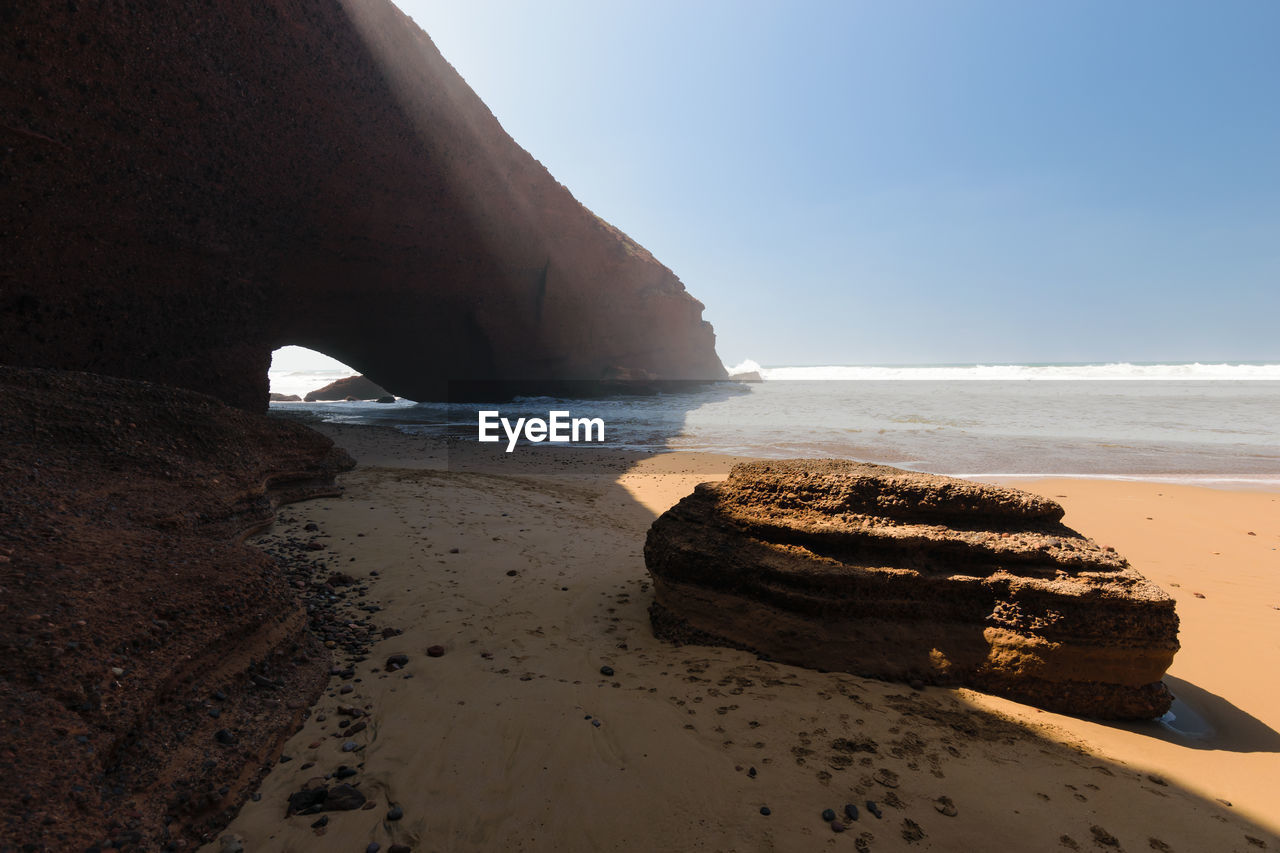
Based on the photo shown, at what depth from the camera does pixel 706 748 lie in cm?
234

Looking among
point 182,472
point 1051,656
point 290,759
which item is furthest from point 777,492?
point 182,472

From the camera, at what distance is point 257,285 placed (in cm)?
995

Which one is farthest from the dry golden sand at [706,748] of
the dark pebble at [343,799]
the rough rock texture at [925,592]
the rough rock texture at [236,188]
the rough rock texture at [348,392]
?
the rough rock texture at [348,392]

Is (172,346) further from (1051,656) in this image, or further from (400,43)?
(1051,656)

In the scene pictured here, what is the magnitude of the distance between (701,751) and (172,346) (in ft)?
31.6

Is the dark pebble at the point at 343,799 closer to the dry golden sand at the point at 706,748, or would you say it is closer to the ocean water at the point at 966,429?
the dry golden sand at the point at 706,748

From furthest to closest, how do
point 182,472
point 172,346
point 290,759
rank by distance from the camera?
1. point 172,346
2. point 182,472
3. point 290,759

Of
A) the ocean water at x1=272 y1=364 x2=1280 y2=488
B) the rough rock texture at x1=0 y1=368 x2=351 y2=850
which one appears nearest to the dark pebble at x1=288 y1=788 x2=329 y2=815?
the rough rock texture at x1=0 y1=368 x2=351 y2=850

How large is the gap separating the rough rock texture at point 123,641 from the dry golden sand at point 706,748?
0.84 feet

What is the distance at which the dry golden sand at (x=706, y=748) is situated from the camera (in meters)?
1.95

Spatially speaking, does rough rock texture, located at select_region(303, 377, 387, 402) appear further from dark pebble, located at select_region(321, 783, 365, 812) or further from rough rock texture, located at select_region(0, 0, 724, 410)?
dark pebble, located at select_region(321, 783, 365, 812)

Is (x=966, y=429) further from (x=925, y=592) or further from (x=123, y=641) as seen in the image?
(x=123, y=641)

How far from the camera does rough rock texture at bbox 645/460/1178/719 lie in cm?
279

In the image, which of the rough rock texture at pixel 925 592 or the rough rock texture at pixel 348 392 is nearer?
the rough rock texture at pixel 925 592
